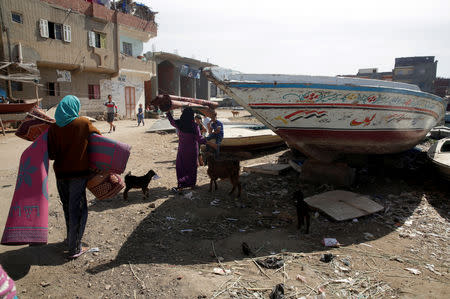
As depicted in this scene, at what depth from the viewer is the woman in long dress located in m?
5.16

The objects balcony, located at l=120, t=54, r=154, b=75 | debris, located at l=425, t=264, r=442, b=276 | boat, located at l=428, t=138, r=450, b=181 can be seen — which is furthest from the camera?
balcony, located at l=120, t=54, r=154, b=75

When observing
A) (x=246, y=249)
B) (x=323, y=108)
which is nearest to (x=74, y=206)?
(x=246, y=249)

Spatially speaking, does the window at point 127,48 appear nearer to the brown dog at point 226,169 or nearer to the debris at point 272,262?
the brown dog at point 226,169

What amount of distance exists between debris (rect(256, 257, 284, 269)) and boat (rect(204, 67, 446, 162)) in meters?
2.53

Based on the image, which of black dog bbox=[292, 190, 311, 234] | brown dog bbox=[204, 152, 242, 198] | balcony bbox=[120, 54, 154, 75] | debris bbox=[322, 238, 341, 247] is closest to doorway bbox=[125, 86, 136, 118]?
balcony bbox=[120, 54, 154, 75]

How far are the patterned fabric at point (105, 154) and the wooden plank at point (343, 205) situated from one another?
3.19 metres

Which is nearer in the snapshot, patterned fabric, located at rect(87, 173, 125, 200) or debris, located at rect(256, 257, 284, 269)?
debris, located at rect(256, 257, 284, 269)

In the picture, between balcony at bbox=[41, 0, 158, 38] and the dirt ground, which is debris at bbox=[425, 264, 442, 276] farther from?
balcony at bbox=[41, 0, 158, 38]

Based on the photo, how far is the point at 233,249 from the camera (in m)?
3.35

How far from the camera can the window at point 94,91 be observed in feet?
60.1

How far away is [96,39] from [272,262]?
19.3 m

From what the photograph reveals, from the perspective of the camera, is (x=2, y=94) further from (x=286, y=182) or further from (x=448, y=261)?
(x=448, y=261)

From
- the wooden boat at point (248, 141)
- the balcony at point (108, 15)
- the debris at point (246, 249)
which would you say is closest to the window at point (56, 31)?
the balcony at point (108, 15)

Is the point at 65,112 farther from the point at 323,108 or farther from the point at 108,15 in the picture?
the point at 108,15
